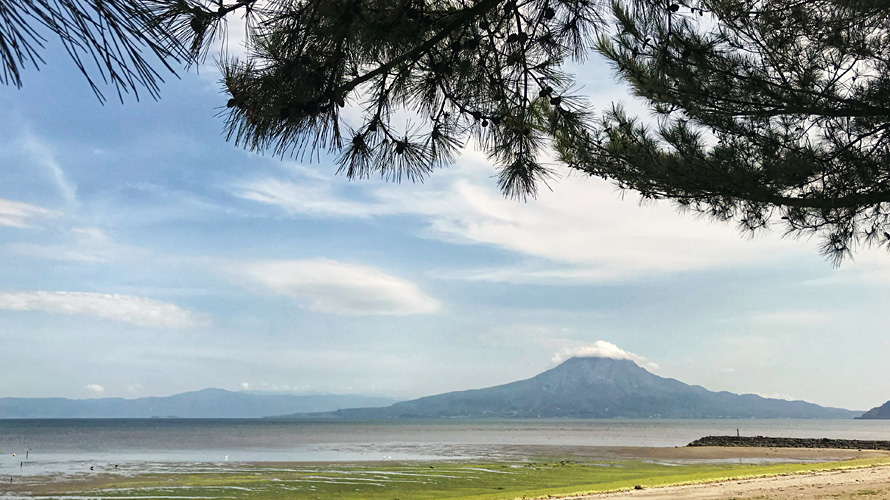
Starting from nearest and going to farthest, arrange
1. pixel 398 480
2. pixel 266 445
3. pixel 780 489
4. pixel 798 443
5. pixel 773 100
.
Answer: pixel 773 100, pixel 780 489, pixel 398 480, pixel 798 443, pixel 266 445

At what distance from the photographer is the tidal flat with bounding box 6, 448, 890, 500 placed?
17.0 meters

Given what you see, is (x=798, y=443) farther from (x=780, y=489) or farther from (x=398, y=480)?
(x=780, y=489)

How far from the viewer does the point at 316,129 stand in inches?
161

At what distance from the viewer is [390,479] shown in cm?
2153

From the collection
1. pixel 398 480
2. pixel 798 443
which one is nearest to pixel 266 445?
pixel 398 480

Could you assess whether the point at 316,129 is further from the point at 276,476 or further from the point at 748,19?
the point at 276,476

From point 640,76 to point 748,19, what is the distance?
3.43ft

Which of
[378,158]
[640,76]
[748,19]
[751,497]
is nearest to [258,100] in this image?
[378,158]

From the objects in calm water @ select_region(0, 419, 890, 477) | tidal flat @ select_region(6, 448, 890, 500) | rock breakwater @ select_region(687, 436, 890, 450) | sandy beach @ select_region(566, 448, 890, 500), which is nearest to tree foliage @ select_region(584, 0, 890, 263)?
sandy beach @ select_region(566, 448, 890, 500)

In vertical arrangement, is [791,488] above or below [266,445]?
above

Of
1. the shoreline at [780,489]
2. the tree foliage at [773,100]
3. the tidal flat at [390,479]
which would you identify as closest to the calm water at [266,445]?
the tidal flat at [390,479]

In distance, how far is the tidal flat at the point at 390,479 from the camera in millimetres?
16969

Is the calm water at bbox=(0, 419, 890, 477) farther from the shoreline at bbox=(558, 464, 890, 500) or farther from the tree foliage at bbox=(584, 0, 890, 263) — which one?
the tree foliage at bbox=(584, 0, 890, 263)

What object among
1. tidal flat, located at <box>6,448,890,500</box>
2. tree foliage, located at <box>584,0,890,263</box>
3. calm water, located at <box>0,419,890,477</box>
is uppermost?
tree foliage, located at <box>584,0,890,263</box>
